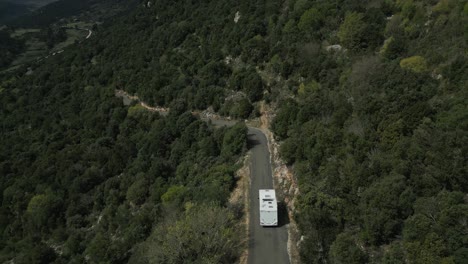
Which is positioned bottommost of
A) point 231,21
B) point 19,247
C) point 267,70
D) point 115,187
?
point 19,247

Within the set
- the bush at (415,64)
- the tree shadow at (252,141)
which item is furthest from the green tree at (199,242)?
the bush at (415,64)

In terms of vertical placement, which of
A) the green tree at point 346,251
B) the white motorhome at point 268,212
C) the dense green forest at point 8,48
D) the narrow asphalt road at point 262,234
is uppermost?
the green tree at point 346,251

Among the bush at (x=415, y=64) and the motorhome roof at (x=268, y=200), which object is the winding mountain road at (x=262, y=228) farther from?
the bush at (x=415, y=64)

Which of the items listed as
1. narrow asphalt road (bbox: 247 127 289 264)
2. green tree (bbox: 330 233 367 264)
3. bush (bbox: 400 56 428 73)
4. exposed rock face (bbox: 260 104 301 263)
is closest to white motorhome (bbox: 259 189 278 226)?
narrow asphalt road (bbox: 247 127 289 264)

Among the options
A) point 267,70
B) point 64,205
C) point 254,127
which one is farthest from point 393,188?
point 64,205

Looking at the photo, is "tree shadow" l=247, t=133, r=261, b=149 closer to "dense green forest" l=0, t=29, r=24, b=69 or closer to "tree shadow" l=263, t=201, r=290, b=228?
"tree shadow" l=263, t=201, r=290, b=228

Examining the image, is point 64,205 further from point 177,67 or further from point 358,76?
point 358,76
